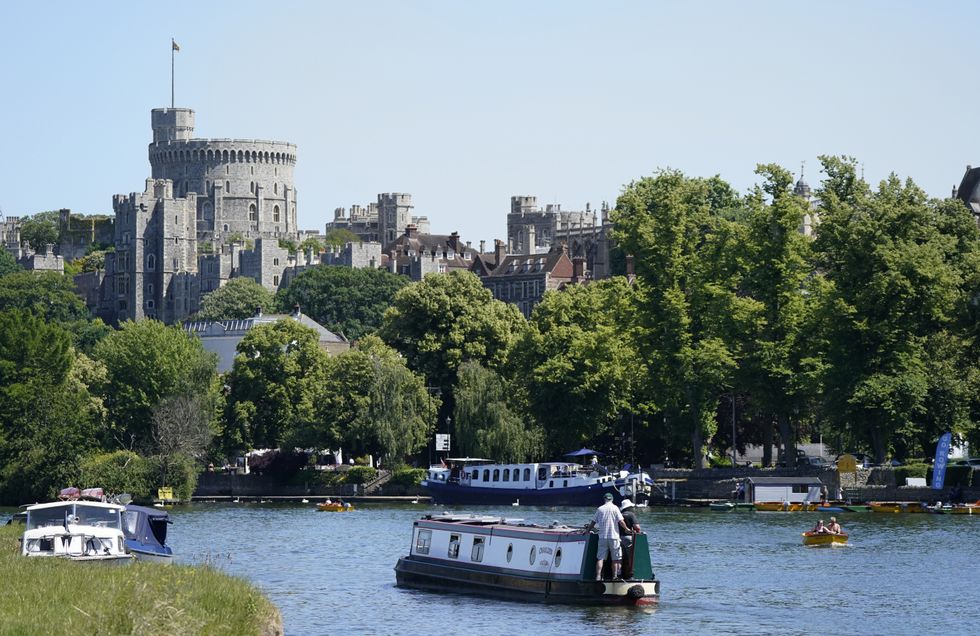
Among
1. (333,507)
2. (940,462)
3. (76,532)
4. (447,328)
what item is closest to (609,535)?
(76,532)

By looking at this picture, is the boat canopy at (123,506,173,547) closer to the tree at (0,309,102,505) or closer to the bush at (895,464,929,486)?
the tree at (0,309,102,505)

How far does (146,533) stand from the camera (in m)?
58.6

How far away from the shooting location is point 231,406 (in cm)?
12062

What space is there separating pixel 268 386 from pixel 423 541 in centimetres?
6347

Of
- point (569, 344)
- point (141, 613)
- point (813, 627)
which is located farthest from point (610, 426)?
point (141, 613)

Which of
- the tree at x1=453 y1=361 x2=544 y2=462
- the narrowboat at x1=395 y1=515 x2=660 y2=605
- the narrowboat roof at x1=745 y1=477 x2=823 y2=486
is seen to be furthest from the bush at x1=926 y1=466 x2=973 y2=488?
the narrowboat at x1=395 y1=515 x2=660 y2=605

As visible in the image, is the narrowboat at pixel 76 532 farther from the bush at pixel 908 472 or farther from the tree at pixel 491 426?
the tree at pixel 491 426

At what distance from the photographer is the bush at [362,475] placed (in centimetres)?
11506

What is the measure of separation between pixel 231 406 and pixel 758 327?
38.5 meters

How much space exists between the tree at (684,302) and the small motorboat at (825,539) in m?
25.7

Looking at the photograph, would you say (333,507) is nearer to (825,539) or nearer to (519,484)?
(519,484)

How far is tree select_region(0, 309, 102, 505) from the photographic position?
100438 millimetres

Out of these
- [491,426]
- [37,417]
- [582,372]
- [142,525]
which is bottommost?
[142,525]

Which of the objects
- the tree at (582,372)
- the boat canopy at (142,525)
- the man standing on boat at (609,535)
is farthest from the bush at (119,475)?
the man standing on boat at (609,535)
